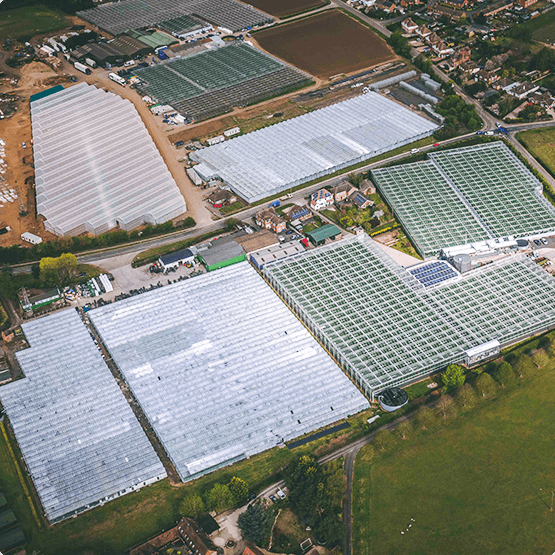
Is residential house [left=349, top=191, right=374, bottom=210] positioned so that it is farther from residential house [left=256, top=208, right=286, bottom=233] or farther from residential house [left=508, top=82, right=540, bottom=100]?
residential house [left=508, top=82, right=540, bottom=100]

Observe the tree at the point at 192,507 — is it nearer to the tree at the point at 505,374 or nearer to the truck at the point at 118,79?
the tree at the point at 505,374

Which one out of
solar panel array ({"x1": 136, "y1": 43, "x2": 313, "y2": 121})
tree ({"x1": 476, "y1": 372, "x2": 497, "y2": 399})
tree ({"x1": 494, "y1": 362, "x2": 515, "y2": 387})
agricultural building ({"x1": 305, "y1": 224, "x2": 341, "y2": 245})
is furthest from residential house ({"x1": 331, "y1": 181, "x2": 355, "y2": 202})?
tree ({"x1": 476, "y1": 372, "x2": 497, "y2": 399})

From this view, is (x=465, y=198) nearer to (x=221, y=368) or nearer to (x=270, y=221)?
(x=270, y=221)

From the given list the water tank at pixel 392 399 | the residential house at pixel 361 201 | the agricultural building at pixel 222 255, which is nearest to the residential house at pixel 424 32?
the residential house at pixel 361 201

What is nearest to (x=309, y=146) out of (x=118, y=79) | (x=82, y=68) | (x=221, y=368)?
(x=118, y=79)

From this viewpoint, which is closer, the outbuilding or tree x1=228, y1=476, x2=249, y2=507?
tree x1=228, y1=476, x2=249, y2=507

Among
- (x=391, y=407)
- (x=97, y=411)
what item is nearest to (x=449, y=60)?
(x=391, y=407)
